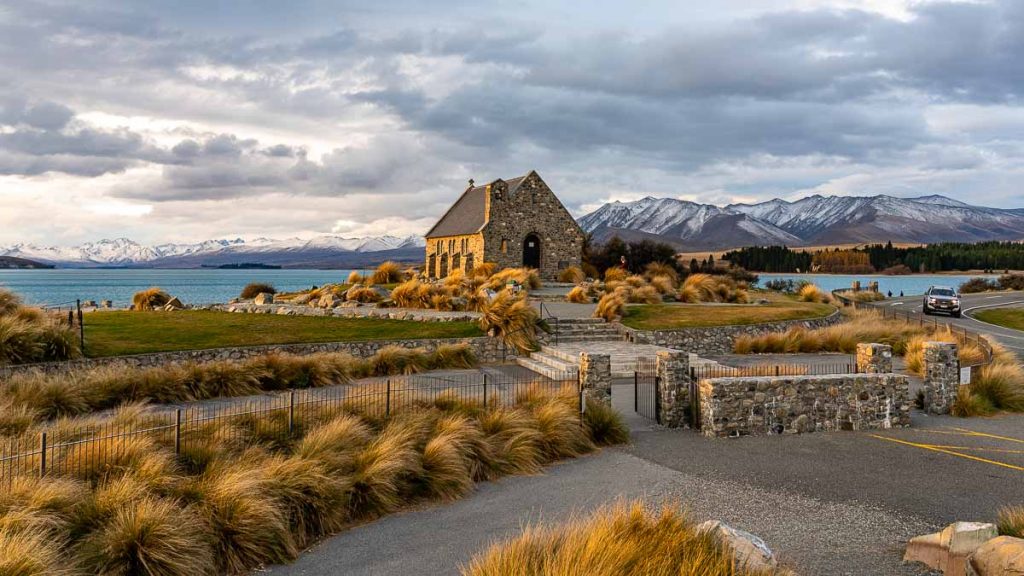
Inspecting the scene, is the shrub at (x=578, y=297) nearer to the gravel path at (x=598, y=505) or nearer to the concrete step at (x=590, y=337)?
the concrete step at (x=590, y=337)

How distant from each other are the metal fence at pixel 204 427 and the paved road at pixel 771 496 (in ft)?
8.19

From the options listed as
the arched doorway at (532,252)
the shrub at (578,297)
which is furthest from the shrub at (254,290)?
the shrub at (578,297)

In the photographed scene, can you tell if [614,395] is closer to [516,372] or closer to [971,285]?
[516,372]

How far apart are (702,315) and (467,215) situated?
2245 cm

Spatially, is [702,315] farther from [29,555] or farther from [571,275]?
[29,555]

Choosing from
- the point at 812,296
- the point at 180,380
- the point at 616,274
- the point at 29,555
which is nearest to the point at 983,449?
the point at 29,555

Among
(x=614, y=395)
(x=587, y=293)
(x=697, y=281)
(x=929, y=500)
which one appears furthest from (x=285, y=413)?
(x=697, y=281)

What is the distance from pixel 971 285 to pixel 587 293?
46000 mm

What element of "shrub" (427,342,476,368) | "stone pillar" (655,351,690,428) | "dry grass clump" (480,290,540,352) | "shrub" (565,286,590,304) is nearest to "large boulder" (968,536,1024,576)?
"stone pillar" (655,351,690,428)

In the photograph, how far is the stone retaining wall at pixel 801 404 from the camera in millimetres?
12125

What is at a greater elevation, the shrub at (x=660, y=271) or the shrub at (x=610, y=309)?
the shrub at (x=660, y=271)

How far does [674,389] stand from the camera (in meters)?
12.9

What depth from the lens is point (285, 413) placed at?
434 inches

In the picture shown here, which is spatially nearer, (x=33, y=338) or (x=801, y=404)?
(x=801, y=404)
